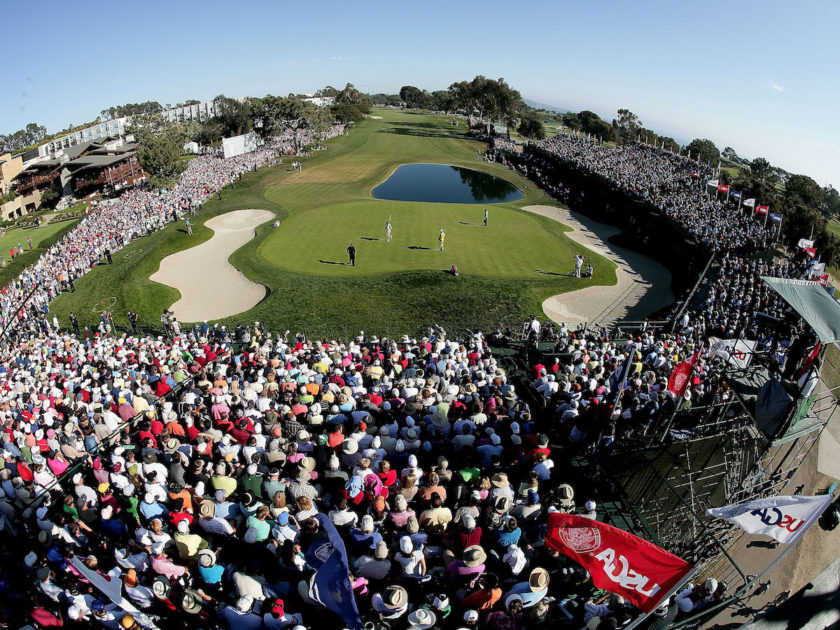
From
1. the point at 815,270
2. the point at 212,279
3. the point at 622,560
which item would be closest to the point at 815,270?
the point at 815,270

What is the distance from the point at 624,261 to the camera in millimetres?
35062

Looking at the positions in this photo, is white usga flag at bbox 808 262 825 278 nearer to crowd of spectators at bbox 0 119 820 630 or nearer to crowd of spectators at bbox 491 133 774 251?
crowd of spectators at bbox 491 133 774 251

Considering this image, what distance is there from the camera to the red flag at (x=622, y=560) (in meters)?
5.88

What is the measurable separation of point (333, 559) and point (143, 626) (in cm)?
345

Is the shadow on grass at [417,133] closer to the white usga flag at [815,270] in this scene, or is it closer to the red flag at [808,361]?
the white usga flag at [815,270]

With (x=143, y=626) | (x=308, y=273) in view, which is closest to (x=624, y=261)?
(x=308, y=273)

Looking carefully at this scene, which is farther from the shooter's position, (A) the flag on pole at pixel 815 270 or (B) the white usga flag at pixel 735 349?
(A) the flag on pole at pixel 815 270

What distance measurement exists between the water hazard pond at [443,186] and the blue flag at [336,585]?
48.6 m

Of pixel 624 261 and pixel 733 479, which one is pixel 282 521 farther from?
pixel 624 261

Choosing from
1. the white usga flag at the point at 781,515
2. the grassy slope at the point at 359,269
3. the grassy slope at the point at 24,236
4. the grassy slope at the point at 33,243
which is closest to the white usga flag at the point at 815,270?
the grassy slope at the point at 359,269

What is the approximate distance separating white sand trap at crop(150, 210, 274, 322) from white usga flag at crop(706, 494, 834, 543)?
24275mm

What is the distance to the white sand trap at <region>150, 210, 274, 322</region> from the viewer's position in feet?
88.7

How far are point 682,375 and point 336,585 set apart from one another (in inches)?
353

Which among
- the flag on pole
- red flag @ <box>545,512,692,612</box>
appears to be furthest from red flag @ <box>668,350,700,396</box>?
the flag on pole
